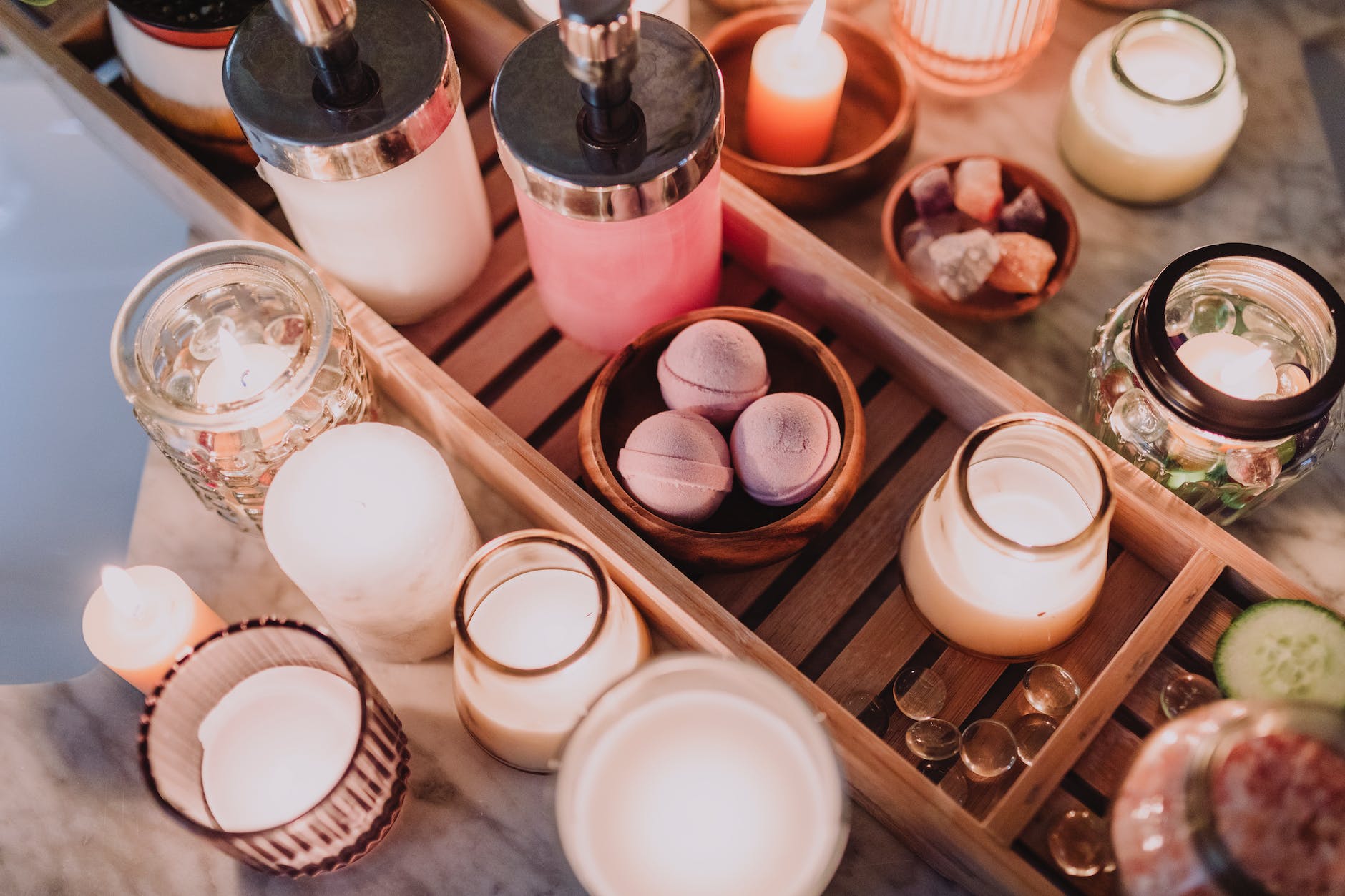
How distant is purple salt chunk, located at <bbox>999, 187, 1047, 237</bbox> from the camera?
60cm

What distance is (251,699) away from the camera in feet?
1.68

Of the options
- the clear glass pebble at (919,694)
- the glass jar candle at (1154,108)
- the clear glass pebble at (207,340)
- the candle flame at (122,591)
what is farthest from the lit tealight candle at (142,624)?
the glass jar candle at (1154,108)

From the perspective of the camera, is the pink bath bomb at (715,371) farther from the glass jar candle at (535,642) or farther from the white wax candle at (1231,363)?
the white wax candle at (1231,363)

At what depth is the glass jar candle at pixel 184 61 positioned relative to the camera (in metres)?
0.56

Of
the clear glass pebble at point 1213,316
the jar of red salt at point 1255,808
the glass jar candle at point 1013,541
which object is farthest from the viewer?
the clear glass pebble at point 1213,316

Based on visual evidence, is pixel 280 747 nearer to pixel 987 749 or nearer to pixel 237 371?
pixel 237 371

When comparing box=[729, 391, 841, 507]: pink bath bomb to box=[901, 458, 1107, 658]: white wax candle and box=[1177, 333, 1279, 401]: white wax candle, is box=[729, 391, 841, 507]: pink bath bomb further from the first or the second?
box=[1177, 333, 1279, 401]: white wax candle

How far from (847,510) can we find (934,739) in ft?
0.42

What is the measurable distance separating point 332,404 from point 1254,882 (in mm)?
451

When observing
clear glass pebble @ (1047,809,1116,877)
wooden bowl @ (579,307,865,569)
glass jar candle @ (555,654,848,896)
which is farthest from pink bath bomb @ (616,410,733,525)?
clear glass pebble @ (1047,809,1116,877)

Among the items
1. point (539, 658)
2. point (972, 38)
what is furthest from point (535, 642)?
point (972, 38)

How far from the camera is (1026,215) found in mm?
596

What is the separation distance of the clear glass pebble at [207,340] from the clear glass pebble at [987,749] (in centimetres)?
45

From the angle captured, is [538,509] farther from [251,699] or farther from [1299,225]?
[1299,225]
